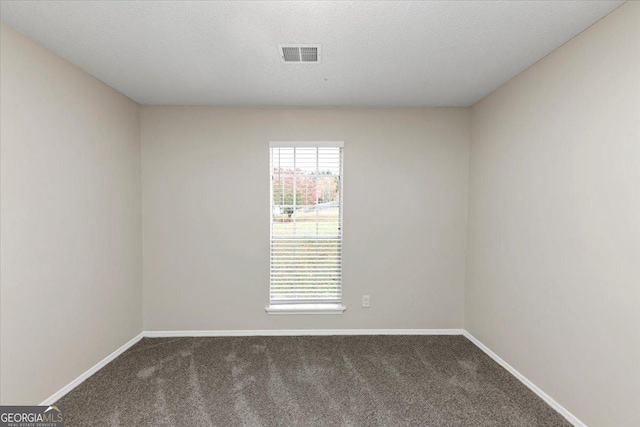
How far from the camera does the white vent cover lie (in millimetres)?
2193

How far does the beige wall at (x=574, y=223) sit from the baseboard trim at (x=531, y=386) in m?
0.05

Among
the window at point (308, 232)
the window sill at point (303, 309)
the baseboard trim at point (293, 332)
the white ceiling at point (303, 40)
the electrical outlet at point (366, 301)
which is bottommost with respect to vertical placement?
the baseboard trim at point (293, 332)

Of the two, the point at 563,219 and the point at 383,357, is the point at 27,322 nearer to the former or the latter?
the point at 383,357

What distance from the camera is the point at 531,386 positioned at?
8.21 feet

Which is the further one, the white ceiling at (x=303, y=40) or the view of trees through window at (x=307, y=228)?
the view of trees through window at (x=307, y=228)

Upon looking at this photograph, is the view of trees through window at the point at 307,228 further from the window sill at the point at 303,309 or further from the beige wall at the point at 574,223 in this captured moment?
the beige wall at the point at 574,223

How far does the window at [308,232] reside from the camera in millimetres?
3572

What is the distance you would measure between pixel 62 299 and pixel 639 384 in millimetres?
3778

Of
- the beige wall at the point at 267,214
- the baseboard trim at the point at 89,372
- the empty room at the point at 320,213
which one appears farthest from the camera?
the beige wall at the point at 267,214

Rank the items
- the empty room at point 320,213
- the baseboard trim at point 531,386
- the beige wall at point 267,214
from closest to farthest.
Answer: the empty room at point 320,213 → the baseboard trim at point 531,386 → the beige wall at point 267,214

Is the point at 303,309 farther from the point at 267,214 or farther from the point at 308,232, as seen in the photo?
the point at 267,214

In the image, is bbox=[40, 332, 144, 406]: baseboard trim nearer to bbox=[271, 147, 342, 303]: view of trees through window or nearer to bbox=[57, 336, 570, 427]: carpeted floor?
bbox=[57, 336, 570, 427]: carpeted floor

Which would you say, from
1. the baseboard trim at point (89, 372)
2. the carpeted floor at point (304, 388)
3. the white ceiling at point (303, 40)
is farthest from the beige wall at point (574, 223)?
the baseboard trim at point (89, 372)

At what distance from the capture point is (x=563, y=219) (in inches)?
87.2
